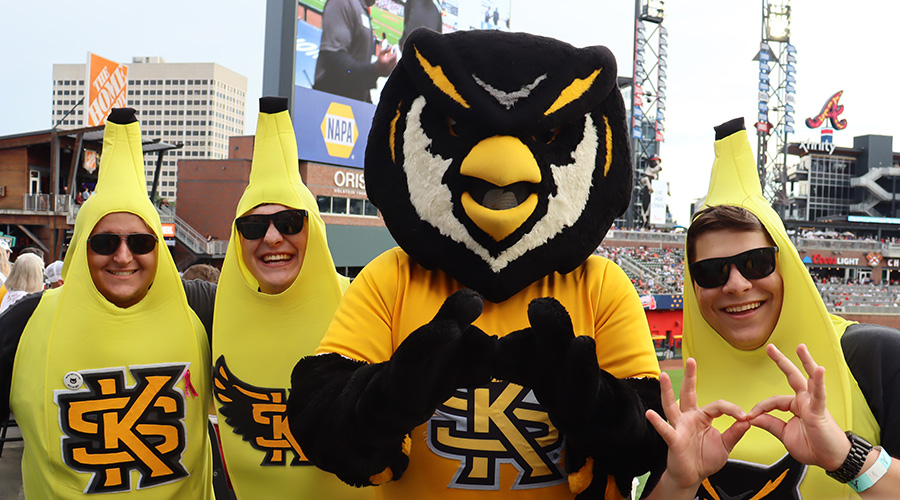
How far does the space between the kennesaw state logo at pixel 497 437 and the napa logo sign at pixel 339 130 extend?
22263 millimetres

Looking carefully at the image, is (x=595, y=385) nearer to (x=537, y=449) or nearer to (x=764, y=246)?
(x=537, y=449)

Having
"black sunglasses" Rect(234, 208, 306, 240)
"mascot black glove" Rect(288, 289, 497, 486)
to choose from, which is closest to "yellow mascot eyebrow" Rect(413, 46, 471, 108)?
"mascot black glove" Rect(288, 289, 497, 486)

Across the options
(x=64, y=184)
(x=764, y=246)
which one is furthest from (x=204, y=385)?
(x=64, y=184)

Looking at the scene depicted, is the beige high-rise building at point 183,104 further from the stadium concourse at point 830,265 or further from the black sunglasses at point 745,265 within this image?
the black sunglasses at point 745,265

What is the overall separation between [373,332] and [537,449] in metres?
0.50

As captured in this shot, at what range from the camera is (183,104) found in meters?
86.6

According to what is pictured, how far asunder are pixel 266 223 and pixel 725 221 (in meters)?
1.80

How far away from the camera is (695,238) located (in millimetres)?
2184

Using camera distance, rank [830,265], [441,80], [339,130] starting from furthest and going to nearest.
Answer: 1. [830,265]
2. [339,130]
3. [441,80]

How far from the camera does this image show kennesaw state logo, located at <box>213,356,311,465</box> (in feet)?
8.61

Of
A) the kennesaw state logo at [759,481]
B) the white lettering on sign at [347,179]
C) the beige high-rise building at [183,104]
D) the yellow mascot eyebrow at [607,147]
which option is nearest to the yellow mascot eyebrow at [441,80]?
the yellow mascot eyebrow at [607,147]

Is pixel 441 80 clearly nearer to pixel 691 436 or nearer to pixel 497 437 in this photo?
pixel 497 437

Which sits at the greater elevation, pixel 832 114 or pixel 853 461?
pixel 832 114

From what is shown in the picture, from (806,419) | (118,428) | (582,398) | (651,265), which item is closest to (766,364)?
(806,419)
